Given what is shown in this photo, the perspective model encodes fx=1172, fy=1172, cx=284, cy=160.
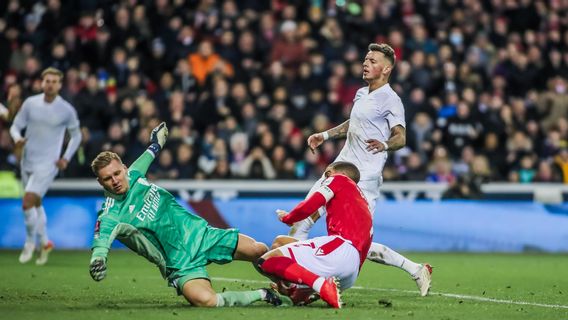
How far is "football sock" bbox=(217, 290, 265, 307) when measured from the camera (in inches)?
367

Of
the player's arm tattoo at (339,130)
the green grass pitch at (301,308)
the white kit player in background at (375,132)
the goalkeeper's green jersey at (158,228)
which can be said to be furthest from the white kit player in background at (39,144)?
the goalkeeper's green jersey at (158,228)

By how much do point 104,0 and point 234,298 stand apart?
12.5 metres

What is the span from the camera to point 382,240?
1781 cm

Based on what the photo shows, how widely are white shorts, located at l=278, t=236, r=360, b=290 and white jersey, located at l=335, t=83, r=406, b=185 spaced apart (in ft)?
5.35

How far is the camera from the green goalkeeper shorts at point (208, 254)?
30.8ft

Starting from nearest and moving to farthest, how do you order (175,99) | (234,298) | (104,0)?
(234,298) → (175,99) → (104,0)

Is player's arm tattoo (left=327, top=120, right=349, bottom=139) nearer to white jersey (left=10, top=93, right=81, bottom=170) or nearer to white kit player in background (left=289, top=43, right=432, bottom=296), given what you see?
white kit player in background (left=289, top=43, right=432, bottom=296)

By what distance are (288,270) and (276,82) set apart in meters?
10.9

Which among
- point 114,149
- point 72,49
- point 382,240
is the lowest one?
point 382,240

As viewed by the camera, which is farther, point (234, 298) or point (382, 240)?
point (382, 240)

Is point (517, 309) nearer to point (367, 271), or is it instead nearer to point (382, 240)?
point (367, 271)

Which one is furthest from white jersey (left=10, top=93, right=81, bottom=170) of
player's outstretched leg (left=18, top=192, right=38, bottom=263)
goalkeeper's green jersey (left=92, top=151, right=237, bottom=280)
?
goalkeeper's green jersey (left=92, top=151, right=237, bottom=280)

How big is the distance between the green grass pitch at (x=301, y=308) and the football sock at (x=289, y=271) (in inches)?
9.6

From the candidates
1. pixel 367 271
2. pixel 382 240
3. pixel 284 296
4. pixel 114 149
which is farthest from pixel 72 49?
pixel 284 296
